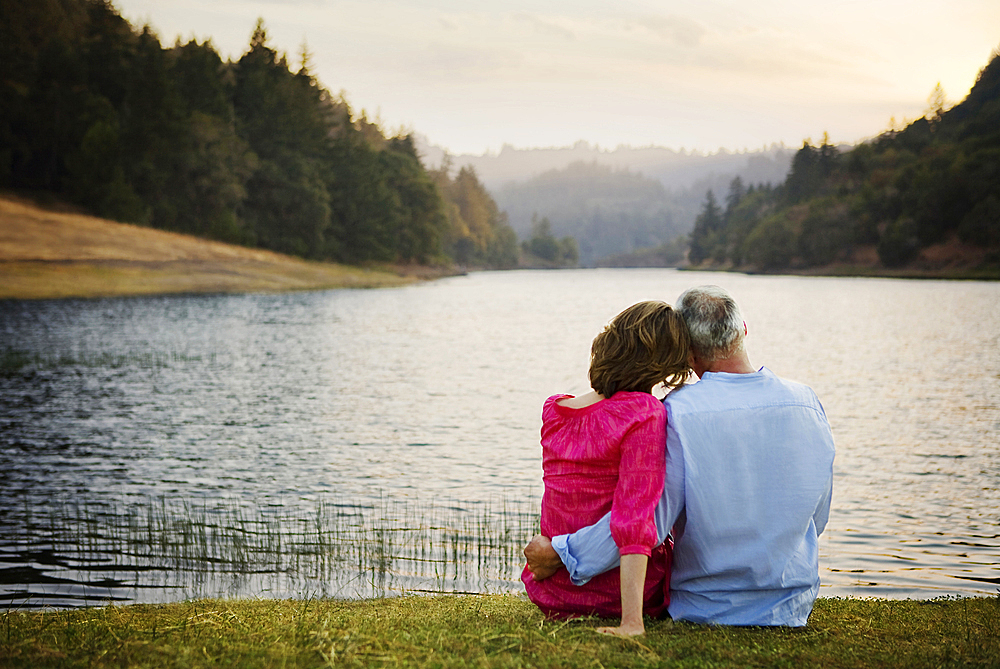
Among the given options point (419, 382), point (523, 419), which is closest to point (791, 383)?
point (523, 419)

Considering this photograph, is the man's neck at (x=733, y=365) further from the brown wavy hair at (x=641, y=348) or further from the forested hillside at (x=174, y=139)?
the forested hillside at (x=174, y=139)

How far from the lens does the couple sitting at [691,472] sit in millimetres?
4070

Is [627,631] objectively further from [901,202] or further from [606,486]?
[901,202]

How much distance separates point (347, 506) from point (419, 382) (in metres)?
13.2

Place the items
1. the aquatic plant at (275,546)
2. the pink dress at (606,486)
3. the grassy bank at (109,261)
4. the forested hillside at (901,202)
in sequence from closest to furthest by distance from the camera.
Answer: the pink dress at (606,486)
the aquatic plant at (275,546)
the grassy bank at (109,261)
the forested hillside at (901,202)

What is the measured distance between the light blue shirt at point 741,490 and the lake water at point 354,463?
4.30 meters

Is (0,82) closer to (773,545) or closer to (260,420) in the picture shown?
(260,420)

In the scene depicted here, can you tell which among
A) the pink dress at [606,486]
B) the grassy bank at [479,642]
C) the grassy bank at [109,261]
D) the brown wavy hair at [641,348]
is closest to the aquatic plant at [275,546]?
the grassy bank at [479,642]

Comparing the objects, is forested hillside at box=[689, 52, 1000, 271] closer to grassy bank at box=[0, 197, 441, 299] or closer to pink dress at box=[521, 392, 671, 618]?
grassy bank at box=[0, 197, 441, 299]

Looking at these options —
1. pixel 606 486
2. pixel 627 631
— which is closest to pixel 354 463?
pixel 606 486

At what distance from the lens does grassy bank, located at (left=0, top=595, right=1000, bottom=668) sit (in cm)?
383

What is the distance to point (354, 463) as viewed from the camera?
14.3 m

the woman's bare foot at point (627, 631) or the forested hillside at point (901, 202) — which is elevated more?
the forested hillside at point (901, 202)

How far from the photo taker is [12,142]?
77188mm
